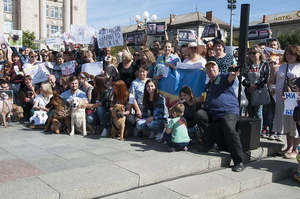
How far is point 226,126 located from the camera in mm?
4820

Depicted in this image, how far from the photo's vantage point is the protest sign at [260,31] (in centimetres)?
942

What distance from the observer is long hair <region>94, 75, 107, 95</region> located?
22.9 ft

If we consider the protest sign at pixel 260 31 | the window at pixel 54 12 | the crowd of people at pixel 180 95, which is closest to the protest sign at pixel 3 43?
Result: the crowd of people at pixel 180 95

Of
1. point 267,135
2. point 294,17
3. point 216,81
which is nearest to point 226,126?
point 216,81

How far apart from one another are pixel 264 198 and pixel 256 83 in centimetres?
299

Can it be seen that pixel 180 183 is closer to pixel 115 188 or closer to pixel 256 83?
pixel 115 188

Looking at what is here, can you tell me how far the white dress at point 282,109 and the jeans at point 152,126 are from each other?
90.9 inches

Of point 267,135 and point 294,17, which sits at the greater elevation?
point 294,17

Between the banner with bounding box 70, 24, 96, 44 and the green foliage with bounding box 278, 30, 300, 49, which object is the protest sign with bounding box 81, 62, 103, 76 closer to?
the banner with bounding box 70, 24, 96, 44

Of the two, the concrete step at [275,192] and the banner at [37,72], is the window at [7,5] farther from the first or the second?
the concrete step at [275,192]

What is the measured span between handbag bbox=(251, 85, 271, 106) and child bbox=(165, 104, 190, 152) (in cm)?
192

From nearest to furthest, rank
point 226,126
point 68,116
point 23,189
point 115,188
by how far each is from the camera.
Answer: point 23,189, point 115,188, point 226,126, point 68,116

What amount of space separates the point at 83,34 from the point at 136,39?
184cm

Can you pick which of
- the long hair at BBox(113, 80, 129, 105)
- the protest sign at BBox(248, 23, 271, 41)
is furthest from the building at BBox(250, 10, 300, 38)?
the long hair at BBox(113, 80, 129, 105)
